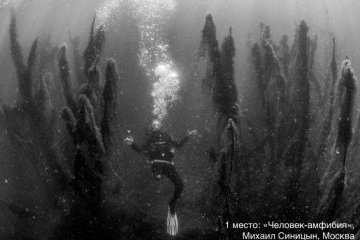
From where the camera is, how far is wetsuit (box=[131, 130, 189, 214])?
816cm

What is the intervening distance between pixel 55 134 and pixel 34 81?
1.80 m

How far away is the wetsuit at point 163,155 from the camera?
8.16 m

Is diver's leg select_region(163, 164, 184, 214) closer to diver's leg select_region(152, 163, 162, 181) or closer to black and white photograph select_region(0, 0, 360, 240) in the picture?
black and white photograph select_region(0, 0, 360, 240)

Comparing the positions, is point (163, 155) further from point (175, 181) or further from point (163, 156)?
point (175, 181)

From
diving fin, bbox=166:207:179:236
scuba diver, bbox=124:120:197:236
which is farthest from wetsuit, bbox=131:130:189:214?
diving fin, bbox=166:207:179:236

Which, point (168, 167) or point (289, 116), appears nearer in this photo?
point (168, 167)

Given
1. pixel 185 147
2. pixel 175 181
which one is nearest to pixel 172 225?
pixel 175 181

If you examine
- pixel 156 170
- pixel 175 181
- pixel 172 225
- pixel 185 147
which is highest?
pixel 185 147

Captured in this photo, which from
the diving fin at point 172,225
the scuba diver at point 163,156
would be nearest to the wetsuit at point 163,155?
the scuba diver at point 163,156

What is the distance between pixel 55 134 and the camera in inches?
392

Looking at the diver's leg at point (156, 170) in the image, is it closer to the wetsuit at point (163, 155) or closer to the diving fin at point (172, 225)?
the wetsuit at point (163, 155)

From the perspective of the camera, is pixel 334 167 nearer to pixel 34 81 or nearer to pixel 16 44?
pixel 34 81

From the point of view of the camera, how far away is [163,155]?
28.3 ft

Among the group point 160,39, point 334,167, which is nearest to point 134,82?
point 160,39
